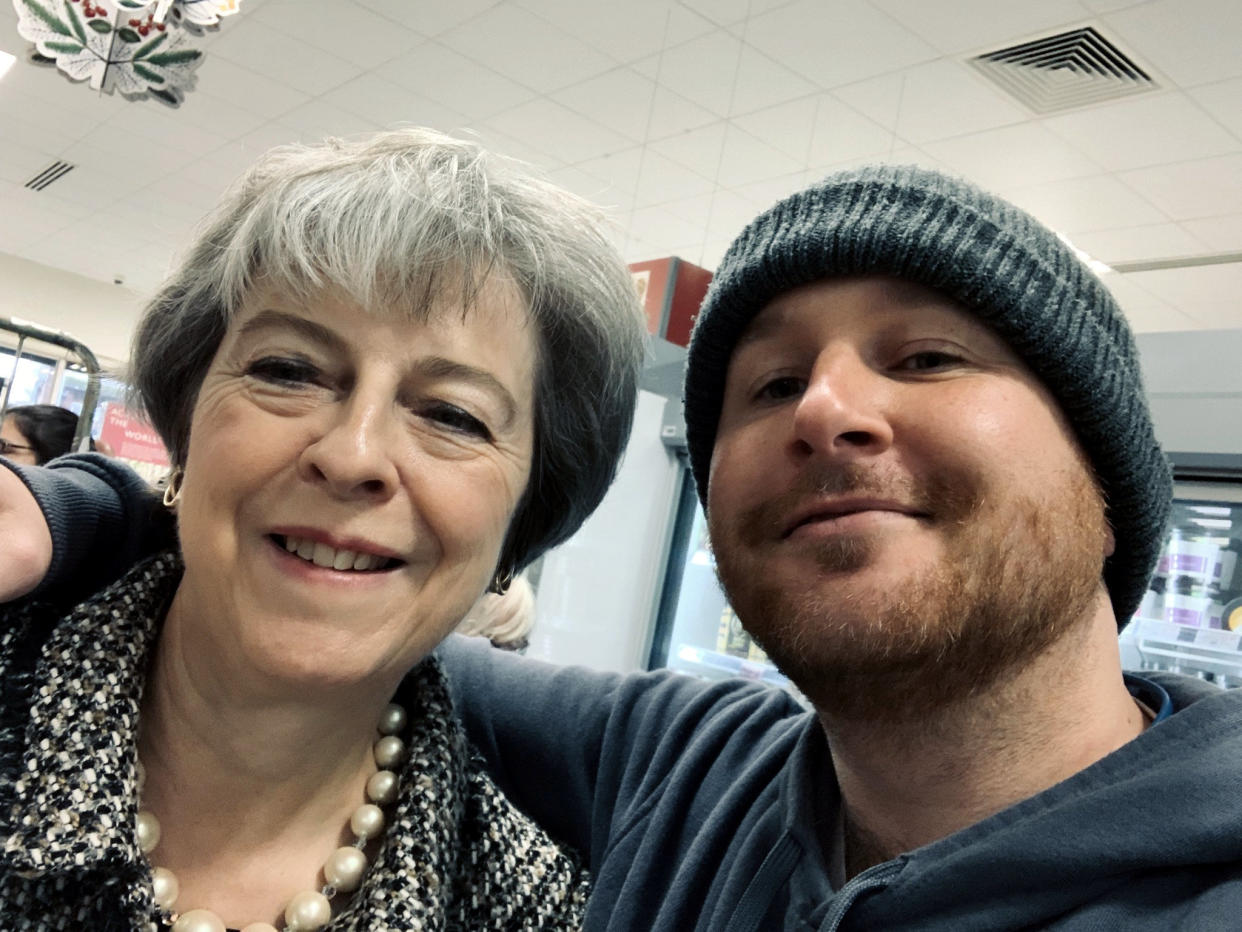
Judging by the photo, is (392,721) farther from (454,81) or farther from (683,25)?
(454,81)

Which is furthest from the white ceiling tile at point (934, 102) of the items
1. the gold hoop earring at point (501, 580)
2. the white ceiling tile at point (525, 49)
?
the gold hoop earring at point (501, 580)

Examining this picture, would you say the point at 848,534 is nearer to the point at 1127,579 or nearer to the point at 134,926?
the point at 1127,579

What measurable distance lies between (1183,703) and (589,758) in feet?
2.52

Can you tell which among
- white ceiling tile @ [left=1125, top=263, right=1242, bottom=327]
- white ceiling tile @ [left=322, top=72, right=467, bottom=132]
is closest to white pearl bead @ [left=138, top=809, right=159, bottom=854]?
white ceiling tile @ [left=322, top=72, right=467, bottom=132]

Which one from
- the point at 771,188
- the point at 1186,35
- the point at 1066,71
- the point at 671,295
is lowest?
the point at 671,295

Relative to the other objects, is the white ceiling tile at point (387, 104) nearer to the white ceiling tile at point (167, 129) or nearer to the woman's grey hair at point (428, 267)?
the white ceiling tile at point (167, 129)

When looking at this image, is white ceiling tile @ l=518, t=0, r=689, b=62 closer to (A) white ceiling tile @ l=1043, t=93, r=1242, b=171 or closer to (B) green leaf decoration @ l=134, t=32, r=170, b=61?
Answer: (B) green leaf decoration @ l=134, t=32, r=170, b=61

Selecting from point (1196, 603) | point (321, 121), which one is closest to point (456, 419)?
point (1196, 603)

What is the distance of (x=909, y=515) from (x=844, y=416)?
5.0 inches

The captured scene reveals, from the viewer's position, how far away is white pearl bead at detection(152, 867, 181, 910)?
108 centimetres

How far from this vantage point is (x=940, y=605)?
104 centimetres

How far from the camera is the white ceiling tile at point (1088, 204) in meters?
4.77

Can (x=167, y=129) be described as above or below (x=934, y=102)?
below

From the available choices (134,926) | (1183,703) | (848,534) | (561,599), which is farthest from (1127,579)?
(561,599)
